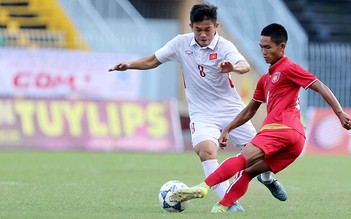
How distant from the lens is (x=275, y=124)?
9.49 metres

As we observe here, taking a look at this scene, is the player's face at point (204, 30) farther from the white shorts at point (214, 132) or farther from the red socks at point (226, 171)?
the red socks at point (226, 171)

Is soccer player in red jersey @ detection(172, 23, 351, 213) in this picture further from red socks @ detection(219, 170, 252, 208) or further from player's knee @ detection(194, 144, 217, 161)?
player's knee @ detection(194, 144, 217, 161)

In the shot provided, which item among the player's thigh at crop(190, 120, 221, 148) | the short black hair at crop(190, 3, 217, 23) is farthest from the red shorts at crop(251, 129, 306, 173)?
the short black hair at crop(190, 3, 217, 23)

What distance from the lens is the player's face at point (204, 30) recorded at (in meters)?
10.1

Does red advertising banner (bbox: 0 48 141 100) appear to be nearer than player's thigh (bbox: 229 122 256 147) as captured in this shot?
No

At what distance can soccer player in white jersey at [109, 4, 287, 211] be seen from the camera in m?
10.2

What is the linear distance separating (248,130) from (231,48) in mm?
919

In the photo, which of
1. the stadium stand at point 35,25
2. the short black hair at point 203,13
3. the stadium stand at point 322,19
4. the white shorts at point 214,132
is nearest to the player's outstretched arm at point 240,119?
the white shorts at point 214,132

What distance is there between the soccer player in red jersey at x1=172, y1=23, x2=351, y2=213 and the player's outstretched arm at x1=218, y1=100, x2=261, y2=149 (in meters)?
0.17

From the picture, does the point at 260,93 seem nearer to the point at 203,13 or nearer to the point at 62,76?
the point at 203,13

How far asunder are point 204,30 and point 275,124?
135 centimetres

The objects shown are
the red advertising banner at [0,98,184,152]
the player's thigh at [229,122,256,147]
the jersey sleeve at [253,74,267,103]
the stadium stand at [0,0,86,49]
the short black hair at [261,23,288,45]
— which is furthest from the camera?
the stadium stand at [0,0,86,49]

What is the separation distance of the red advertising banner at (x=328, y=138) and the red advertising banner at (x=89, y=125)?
3.22 meters

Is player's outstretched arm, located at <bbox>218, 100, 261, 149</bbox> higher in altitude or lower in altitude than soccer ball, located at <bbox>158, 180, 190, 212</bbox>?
higher
